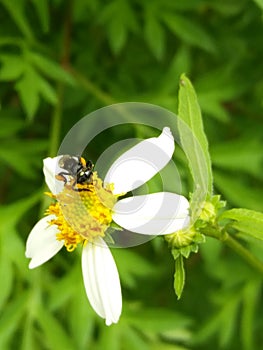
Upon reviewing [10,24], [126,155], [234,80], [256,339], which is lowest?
[126,155]

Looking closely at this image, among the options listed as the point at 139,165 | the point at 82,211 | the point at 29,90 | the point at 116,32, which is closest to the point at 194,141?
the point at 139,165

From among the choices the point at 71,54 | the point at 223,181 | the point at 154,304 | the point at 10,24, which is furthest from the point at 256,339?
the point at 10,24

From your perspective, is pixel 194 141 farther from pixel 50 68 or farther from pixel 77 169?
pixel 50 68

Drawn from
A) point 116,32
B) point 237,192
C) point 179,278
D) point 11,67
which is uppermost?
point 116,32

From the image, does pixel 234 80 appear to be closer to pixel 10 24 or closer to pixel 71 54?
pixel 71 54

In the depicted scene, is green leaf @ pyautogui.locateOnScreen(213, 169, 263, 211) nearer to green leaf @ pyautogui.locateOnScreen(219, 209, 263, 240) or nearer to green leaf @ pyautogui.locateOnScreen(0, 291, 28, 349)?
green leaf @ pyautogui.locateOnScreen(0, 291, 28, 349)

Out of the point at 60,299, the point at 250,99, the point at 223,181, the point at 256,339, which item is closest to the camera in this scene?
→ the point at 60,299
